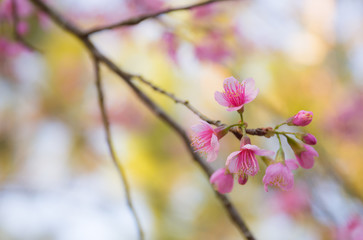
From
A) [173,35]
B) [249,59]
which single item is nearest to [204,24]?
[173,35]

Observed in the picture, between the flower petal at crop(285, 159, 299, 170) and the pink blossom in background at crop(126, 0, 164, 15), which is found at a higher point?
the pink blossom in background at crop(126, 0, 164, 15)

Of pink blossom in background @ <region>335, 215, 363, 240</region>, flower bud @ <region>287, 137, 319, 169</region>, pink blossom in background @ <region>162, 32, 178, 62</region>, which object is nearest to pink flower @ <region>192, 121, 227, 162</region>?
flower bud @ <region>287, 137, 319, 169</region>

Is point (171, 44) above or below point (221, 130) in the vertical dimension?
above

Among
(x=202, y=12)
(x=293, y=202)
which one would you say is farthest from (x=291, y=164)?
(x=293, y=202)

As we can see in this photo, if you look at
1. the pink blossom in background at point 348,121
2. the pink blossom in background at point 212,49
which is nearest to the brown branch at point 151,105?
the pink blossom in background at point 212,49

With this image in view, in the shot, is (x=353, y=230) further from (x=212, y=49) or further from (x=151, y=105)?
(x=212, y=49)

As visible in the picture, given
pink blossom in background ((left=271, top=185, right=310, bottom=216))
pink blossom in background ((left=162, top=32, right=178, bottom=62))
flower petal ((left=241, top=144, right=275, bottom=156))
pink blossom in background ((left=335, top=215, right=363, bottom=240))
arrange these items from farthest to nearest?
1. pink blossom in background ((left=271, top=185, right=310, bottom=216))
2. pink blossom in background ((left=162, top=32, right=178, bottom=62))
3. pink blossom in background ((left=335, top=215, right=363, bottom=240))
4. flower petal ((left=241, top=144, right=275, bottom=156))

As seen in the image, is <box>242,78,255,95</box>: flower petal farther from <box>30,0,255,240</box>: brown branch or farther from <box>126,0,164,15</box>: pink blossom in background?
<box>126,0,164,15</box>: pink blossom in background
